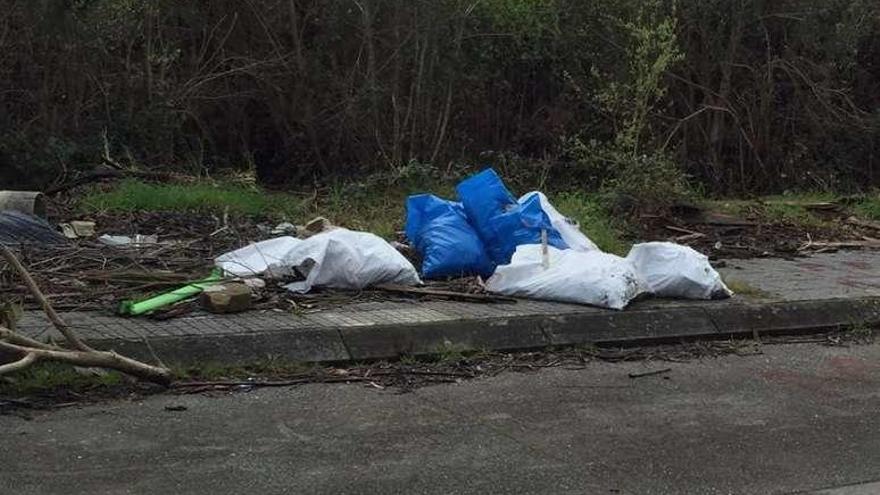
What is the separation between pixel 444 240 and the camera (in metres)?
8.45

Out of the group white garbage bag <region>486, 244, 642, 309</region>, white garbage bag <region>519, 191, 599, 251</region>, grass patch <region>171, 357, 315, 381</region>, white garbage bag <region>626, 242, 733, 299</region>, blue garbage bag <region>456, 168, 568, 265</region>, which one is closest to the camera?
grass patch <region>171, 357, 315, 381</region>

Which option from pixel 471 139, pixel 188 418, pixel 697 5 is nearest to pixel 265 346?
pixel 188 418

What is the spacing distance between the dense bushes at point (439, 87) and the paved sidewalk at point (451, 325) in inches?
150

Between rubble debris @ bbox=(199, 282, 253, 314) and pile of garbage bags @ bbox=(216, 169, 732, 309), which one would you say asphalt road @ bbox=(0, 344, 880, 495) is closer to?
rubble debris @ bbox=(199, 282, 253, 314)

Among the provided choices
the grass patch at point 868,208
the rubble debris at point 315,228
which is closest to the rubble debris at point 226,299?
the rubble debris at point 315,228

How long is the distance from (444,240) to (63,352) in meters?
3.63

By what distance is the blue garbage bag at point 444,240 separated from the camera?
27.6 ft

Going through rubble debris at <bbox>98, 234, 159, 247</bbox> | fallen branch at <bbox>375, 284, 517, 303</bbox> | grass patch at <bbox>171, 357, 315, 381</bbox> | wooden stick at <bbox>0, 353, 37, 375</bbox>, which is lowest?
rubble debris at <bbox>98, 234, 159, 247</bbox>

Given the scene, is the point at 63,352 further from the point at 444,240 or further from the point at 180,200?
the point at 180,200

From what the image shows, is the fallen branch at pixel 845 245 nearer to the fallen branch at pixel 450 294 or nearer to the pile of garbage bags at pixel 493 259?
the pile of garbage bags at pixel 493 259

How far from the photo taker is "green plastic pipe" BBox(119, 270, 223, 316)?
6.77 metres

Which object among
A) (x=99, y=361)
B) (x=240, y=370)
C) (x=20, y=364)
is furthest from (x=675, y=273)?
(x=20, y=364)

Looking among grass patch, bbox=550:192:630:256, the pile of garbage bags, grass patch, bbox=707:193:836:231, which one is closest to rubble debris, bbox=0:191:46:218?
the pile of garbage bags

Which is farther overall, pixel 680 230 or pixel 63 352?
pixel 680 230
